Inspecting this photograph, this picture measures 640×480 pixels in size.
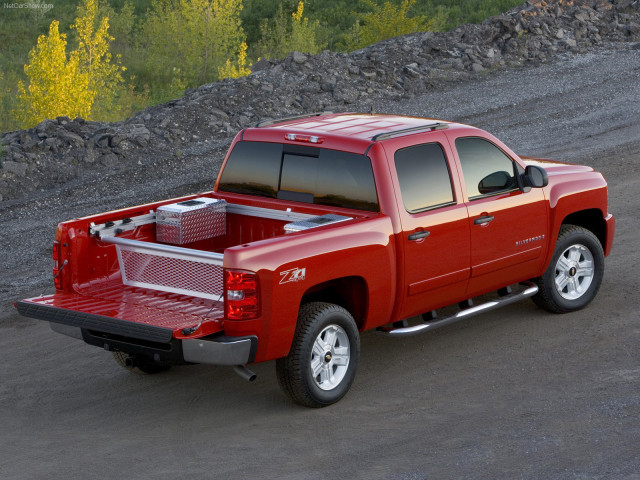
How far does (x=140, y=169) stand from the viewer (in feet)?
53.0

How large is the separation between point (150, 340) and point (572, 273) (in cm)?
426

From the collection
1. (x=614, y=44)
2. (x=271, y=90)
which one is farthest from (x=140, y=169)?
(x=614, y=44)

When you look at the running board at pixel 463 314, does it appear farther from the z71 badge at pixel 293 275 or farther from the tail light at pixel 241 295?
the tail light at pixel 241 295

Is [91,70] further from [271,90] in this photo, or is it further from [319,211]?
[319,211]

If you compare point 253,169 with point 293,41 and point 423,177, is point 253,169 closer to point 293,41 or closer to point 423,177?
point 423,177

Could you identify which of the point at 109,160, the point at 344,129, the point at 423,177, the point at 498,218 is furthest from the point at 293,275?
the point at 109,160

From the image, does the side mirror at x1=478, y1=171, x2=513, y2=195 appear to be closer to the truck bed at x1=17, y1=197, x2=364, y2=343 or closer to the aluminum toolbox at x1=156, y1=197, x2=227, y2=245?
the truck bed at x1=17, y1=197, x2=364, y2=343

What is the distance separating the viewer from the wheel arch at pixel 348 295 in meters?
7.63

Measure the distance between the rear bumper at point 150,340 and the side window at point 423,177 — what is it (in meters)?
1.89

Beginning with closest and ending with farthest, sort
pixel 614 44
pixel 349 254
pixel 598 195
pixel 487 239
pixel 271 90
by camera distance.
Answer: pixel 349 254 → pixel 487 239 → pixel 598 195 → pixel 271 90 → pixel 614 44

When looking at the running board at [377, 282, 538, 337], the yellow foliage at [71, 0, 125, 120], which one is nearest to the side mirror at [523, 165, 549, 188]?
the running board at [377, 282, 538, 337]

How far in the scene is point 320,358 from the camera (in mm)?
7410

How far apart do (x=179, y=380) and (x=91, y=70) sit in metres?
21.1

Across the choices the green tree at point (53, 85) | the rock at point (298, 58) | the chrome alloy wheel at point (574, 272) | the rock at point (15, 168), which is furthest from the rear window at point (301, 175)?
the green tree at point (53, 85)
